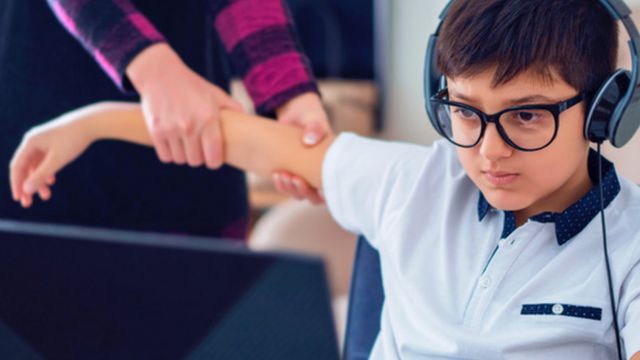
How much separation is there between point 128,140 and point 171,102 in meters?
0.17

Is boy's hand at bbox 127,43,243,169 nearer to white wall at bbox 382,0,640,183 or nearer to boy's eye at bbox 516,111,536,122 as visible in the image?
boy's eye at bbox 516,111,536,122

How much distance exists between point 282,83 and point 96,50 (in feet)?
0.94

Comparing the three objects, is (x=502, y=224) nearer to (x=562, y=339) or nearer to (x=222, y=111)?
(x=562, y=339)

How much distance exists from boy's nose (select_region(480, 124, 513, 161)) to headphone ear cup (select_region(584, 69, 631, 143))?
0.09 m

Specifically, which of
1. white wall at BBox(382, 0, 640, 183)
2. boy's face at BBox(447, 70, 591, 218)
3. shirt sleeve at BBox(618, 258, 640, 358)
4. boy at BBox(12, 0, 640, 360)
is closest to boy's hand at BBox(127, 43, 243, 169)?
boy at BBox(12, 0, 640, 360)

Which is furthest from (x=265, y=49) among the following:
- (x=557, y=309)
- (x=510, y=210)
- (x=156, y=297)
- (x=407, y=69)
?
(x=407, y=69)

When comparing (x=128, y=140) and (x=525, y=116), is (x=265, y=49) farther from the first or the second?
(x=525, y=116)

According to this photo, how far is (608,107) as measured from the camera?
32.3 inches

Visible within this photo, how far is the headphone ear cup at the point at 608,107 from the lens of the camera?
32.0 inches

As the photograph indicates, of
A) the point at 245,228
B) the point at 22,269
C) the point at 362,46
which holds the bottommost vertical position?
the point at 362,46

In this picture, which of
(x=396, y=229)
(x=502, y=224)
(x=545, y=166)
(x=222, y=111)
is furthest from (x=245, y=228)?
(x=545, y=166)

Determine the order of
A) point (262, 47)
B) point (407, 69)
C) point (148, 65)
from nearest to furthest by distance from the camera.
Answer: point (148, 65) < point (262, 47) < point (407, 69)

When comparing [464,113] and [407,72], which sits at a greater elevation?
[464,113]

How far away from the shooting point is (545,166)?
0.86m
